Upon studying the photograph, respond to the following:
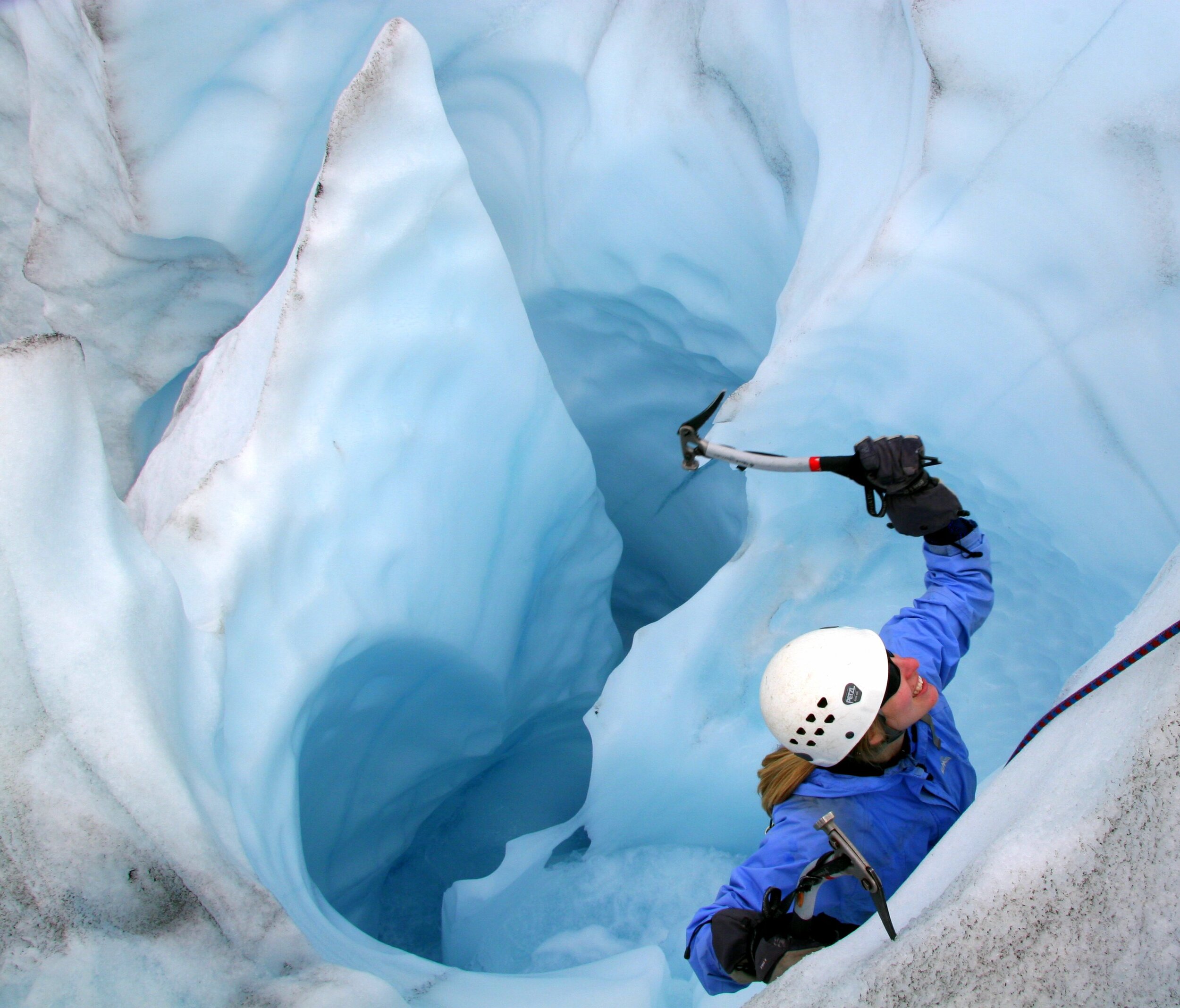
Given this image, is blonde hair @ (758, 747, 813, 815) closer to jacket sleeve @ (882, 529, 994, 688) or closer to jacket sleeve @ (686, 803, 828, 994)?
jacket sleeve @ (686, 803, 828, 994)

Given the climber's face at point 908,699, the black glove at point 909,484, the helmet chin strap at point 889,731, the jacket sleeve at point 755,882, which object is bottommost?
the jacket sleeve at point 755,882

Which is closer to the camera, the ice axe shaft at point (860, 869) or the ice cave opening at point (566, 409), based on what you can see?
the ice axe shaft at point (860, 869)

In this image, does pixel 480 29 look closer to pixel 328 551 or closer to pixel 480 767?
pixel 328 551

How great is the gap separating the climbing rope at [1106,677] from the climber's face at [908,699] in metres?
0.12

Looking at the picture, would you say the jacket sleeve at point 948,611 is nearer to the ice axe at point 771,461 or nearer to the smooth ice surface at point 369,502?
the ice axe at point 771,461

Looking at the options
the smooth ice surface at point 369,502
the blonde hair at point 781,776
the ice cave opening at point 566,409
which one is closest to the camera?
the blonde hair at point 781,776

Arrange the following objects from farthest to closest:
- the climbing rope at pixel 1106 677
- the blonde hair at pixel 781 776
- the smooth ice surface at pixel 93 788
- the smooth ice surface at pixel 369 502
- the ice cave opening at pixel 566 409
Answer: the ice cave opening at pixel 566 409 < the smooth ice surface at pixel 369 502 < the blonde hair at pixel 781 776 < the smooth ice surface at pixel 93 788 < the climbing rope at pixel 1106 677

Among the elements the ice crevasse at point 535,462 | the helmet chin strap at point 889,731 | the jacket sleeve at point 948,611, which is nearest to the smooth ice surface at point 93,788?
the ice crevasse at point 535,462

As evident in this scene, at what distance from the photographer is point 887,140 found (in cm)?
150

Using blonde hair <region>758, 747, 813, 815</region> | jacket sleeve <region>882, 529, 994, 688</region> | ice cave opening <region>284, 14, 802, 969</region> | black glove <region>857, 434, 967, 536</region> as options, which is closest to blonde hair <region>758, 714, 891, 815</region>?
blonde hair <region>758, 747, 813, 815</region>

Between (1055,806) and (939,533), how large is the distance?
53 cm

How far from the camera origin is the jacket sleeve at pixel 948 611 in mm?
1297

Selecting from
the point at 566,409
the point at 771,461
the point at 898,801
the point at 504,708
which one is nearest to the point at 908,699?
the point at 898,801

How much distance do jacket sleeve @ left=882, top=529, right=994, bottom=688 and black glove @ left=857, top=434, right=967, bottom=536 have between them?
0.07 m
